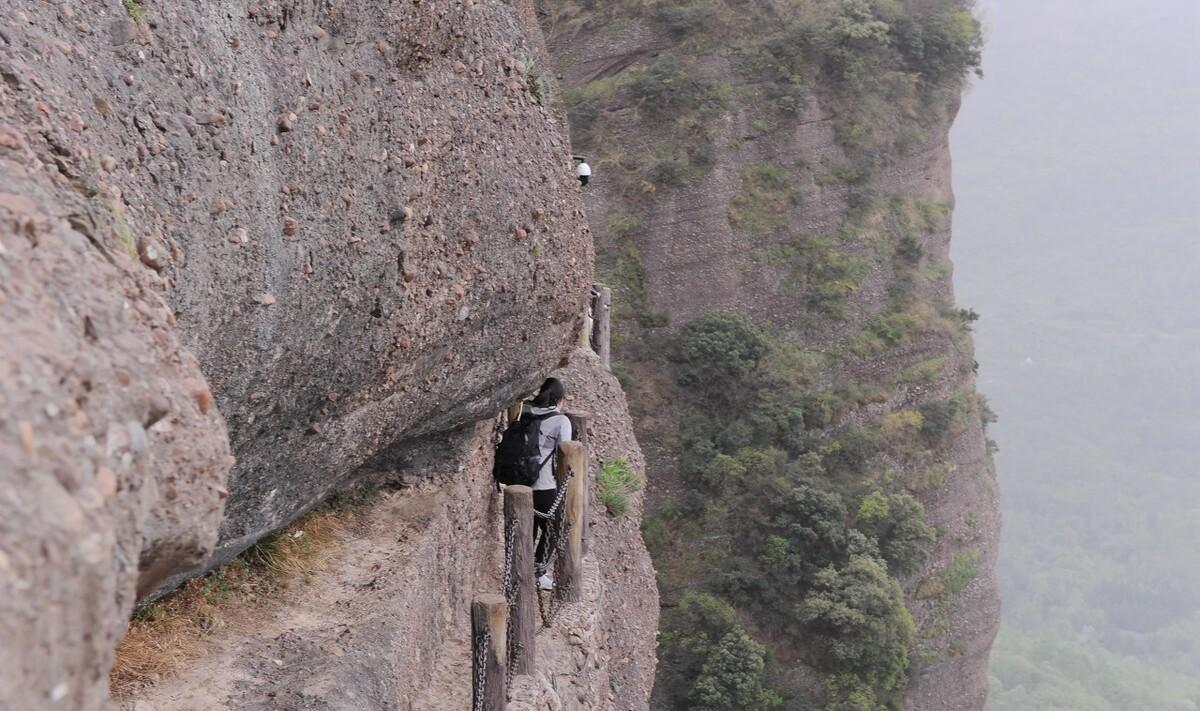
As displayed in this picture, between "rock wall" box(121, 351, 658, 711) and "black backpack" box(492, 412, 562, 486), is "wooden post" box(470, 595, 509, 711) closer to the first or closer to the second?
Answer: "rock wall" box(121, 351, 658, 711)

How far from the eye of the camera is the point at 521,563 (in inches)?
248

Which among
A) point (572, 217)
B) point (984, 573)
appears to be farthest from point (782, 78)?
point (572, 217)

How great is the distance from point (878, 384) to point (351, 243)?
19989 mm

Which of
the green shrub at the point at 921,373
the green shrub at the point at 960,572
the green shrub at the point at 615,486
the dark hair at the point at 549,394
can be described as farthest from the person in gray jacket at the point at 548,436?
the green shrub at the point at 921,373

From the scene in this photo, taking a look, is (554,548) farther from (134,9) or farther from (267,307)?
(134,9)

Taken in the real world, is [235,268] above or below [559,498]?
above

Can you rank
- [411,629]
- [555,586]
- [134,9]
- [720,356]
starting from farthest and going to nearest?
1. [720,356]
2. [555,586]
3. [411,629]
4. [134,9]

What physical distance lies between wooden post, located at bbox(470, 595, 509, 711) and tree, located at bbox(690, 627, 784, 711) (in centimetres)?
1378

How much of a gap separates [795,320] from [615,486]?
1390 cm

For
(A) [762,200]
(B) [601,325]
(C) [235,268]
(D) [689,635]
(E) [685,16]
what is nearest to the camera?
(C) [235,268]

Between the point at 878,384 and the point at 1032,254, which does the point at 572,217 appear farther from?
the point at 1032,254

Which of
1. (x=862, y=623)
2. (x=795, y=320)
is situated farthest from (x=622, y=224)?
(x=862, y=623)

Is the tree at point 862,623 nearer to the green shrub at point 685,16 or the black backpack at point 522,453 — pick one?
the black backpack at point 522,453

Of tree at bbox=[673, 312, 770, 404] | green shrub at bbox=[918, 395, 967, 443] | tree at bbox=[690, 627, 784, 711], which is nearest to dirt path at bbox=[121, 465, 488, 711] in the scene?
tree at bbox=[690, 627, 784, 711]
